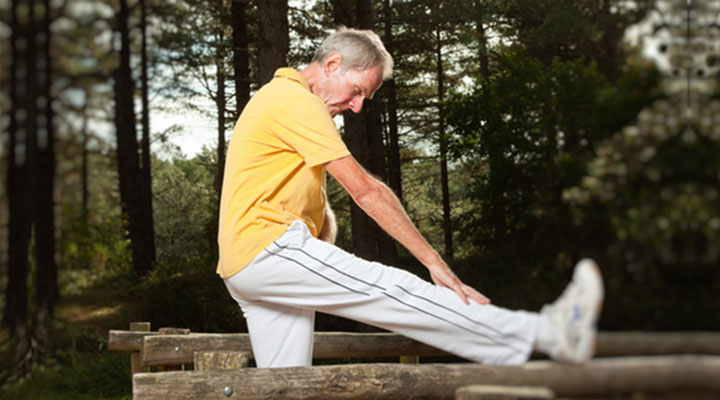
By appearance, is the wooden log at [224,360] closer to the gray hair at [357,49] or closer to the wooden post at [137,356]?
the gray hair at [357,49]

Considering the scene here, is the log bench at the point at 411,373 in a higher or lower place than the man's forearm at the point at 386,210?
lower

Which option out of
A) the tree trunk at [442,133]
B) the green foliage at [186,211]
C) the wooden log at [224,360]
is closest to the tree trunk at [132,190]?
the green foliage at [186,211]

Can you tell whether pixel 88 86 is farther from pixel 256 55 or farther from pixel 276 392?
pixel 256 55

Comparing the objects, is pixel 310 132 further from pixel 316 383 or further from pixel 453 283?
pixel 316 383

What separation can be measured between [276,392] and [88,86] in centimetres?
151

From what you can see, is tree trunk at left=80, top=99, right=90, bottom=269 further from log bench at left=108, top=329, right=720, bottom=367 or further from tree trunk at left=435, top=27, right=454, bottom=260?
tree trunk at left=435, top=27, right=454, bottom=260

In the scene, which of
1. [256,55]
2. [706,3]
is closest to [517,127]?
[706,3]

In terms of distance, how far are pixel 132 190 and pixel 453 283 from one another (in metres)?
5.37

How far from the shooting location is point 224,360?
4.07 meters

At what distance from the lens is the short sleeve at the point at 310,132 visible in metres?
2.66

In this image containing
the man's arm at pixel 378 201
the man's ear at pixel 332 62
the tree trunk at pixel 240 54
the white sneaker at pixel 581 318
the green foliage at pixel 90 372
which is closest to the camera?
the white sneaker at pixel 581 318

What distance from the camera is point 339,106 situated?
3.11m

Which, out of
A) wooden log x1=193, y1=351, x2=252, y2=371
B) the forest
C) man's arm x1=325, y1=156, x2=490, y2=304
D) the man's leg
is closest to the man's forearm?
man's arm x1=325, y1=156, x2=490, y2=304

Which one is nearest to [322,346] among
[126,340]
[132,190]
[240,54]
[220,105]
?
[126,340]
